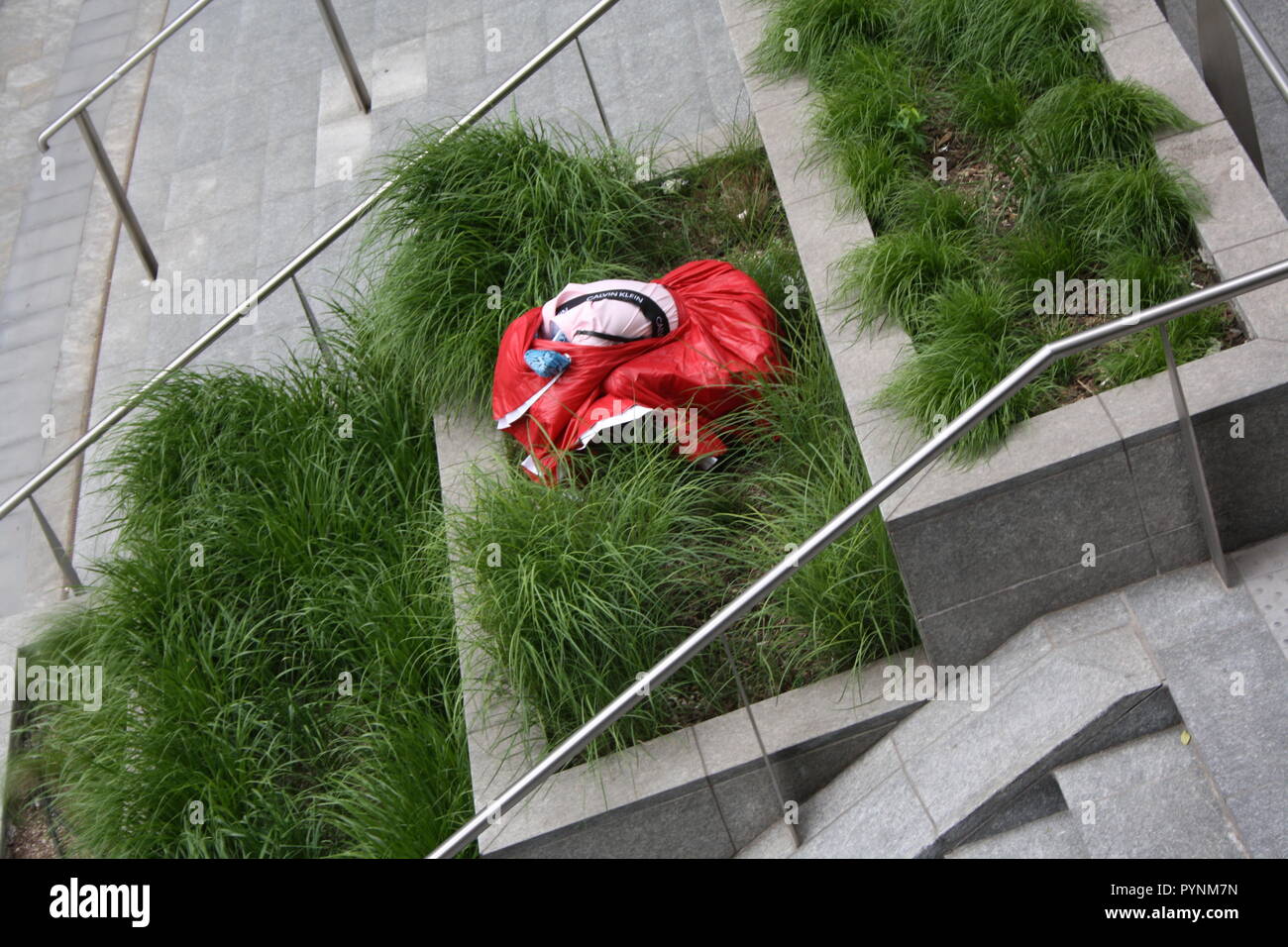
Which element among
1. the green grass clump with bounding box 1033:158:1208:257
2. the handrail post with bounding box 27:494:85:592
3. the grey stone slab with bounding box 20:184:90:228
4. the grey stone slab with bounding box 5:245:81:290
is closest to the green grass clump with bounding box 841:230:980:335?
the green grass clump with bounding box 1033:158:1208:257

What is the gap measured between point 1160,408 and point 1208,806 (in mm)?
1312

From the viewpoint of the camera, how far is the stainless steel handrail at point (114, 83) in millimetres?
8398

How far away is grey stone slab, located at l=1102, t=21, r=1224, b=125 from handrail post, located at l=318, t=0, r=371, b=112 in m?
5.21

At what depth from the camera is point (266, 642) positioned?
630 centimetres

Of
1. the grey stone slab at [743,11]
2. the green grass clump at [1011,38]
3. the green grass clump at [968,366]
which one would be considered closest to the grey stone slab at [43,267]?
the grey stone slab at [743,11]

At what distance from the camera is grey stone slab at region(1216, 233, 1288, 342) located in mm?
4883

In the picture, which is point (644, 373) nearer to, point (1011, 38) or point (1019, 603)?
point (1019, 603)

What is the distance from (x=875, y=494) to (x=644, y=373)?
1998mm

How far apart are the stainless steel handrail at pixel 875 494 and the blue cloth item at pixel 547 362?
1949 millimetres

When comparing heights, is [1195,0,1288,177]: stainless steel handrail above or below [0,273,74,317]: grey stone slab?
above
